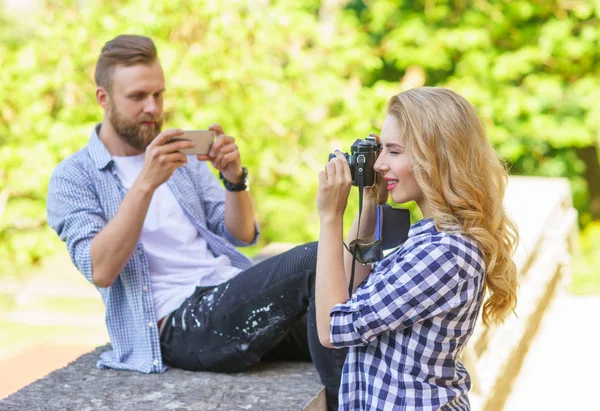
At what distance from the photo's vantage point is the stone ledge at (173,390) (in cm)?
209

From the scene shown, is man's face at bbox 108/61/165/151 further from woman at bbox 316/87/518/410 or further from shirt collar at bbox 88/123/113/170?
woman at bbox 316/87/518/410

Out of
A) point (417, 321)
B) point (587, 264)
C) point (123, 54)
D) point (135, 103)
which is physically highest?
point (123, 54)

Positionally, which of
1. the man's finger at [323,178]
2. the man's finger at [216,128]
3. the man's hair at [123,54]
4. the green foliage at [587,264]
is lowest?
the green foliage at [587,264]

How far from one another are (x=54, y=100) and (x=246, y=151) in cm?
165

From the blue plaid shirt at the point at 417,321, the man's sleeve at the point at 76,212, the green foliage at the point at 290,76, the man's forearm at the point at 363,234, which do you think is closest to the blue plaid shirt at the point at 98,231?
the man's sleeve at the point at 76,212

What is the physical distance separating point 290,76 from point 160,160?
4333 mm

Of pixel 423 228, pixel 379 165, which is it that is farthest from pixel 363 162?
pixel 423 228

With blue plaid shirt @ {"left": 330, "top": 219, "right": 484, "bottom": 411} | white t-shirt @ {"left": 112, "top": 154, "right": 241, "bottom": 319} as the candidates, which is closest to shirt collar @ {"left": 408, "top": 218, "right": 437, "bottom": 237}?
blue plaid shirt @ {"left": 330, "top": 219, "right": 484, "bottom": 411}

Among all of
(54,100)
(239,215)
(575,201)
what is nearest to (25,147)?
(54,100)

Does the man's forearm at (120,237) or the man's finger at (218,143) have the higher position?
the man's finger at (218,143)

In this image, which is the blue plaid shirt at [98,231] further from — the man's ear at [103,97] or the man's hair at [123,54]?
the man's hair at [123,54]

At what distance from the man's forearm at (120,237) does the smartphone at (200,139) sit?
241mm

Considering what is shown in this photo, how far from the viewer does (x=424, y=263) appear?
162cm

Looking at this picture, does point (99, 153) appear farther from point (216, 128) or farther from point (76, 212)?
point (216, 128)
